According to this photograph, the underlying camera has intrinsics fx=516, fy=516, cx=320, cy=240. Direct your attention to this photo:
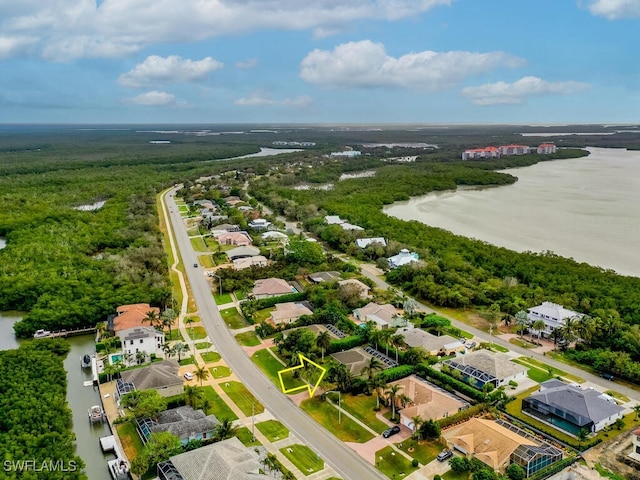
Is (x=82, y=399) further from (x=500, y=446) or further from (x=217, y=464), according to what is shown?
(x=500, y=446)

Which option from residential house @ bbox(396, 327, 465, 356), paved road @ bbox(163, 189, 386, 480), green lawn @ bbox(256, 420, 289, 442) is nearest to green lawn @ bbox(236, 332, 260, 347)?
paved road @ bbox(163, 189, 386, 480)

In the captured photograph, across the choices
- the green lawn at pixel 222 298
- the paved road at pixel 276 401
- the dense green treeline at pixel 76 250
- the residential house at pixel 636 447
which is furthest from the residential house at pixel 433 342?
the dense green treeline at pixel 76 250

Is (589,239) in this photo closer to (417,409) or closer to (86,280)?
(417,409)

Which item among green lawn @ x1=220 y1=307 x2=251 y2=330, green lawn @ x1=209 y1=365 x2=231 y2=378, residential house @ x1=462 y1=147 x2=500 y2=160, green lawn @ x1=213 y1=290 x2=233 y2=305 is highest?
residential house @ x1=462 y1=147 x2=500 y2=160

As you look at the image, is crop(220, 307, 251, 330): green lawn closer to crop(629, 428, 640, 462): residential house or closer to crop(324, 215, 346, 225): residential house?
crop(629, 428, 640, 462): residential house

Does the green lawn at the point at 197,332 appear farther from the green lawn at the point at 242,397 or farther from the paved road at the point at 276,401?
the green lawn at the point at 242,397

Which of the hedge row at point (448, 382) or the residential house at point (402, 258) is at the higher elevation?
the residential house at point (402, 258)
